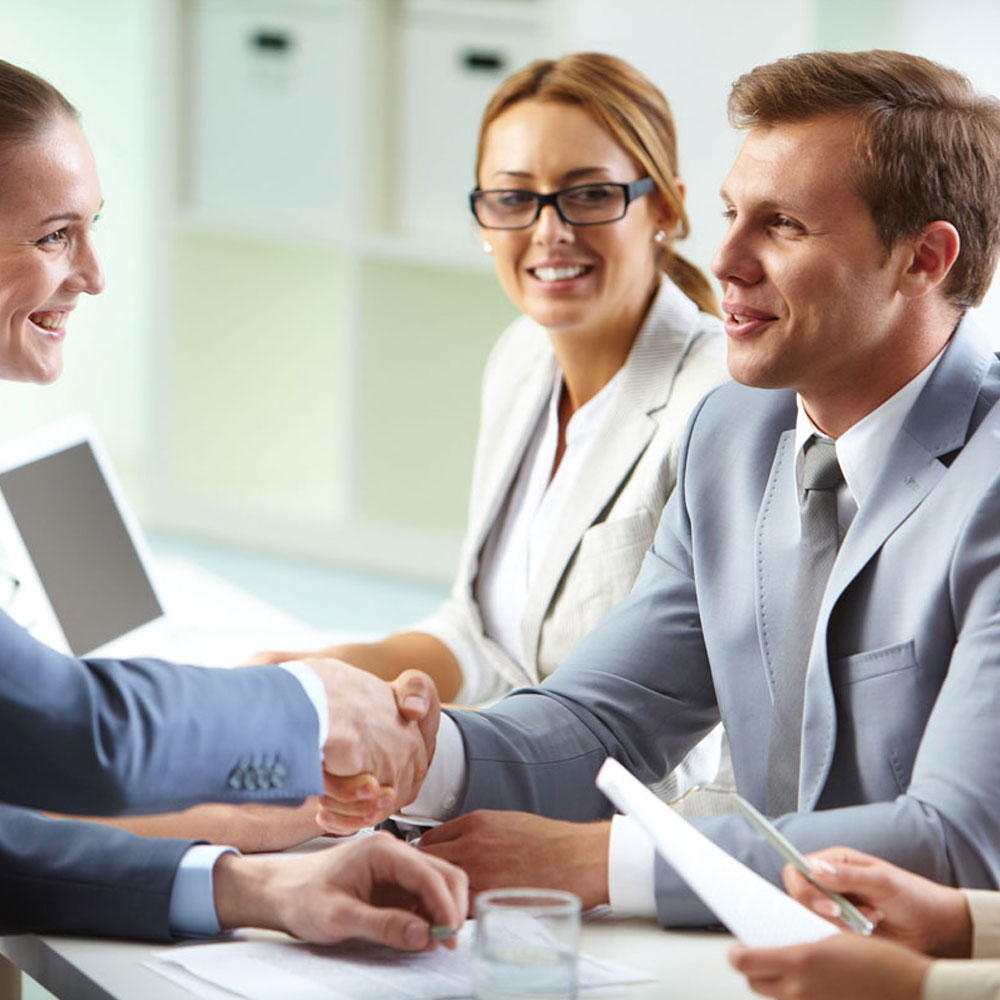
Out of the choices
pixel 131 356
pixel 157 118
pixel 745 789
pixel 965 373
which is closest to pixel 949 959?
pixel 745 789

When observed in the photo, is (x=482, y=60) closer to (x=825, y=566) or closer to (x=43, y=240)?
(x=43, y=240)

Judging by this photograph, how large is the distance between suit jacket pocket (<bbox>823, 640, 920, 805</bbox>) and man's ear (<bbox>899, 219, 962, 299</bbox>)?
0.38m

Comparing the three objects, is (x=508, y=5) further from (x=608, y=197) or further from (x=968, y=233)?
(x=968, y=233)

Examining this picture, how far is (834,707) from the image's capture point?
1573mm

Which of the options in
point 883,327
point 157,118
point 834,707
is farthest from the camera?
point 157,118

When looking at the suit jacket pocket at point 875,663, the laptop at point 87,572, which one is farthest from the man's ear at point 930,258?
the laptop at point 87,572

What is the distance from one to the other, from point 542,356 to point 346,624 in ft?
6.65

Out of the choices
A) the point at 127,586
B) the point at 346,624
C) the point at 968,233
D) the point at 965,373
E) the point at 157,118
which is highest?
the point at 157,118

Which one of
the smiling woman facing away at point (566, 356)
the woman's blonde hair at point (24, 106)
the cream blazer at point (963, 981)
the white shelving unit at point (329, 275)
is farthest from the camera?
the white shelving unit at point (329, 275)

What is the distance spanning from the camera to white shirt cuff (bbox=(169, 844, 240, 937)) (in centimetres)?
139

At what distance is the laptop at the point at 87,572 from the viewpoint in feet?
7.54

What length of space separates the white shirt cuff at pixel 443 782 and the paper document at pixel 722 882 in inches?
14.7

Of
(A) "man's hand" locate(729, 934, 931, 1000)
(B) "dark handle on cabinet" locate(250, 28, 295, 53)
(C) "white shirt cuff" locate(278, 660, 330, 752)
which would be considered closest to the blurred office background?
(B) "dark handle on cabinet" locate(250, 28, 295, 53)

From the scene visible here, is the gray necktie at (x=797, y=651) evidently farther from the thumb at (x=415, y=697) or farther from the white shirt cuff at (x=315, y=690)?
the white shirt cuff at (x=315, y=690)
